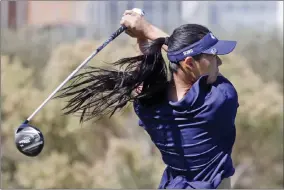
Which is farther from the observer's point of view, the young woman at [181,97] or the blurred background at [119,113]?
the blurred background at [119,113]

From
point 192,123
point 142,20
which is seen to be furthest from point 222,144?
point 142,20

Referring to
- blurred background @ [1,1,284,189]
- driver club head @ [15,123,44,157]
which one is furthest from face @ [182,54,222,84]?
blurred background @ [1,1,284,189]

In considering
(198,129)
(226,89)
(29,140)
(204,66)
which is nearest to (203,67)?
A: (204,66)

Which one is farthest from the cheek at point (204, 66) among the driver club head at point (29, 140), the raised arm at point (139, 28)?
the driver club head at point (29, 140)

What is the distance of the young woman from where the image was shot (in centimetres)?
251

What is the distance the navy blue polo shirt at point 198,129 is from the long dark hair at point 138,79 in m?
0.06

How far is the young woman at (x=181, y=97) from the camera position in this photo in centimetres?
251

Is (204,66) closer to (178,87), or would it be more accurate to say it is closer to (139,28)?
(178,87)

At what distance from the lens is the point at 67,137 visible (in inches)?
268

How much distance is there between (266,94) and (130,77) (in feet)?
13.7

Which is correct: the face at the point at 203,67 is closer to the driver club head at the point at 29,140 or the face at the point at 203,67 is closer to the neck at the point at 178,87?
the neck at the point at 178,87

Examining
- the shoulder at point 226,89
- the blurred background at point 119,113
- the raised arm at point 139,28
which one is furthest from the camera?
the blurred background at point 119,113

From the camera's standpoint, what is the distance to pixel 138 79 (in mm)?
2619

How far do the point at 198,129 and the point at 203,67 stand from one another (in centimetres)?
21
